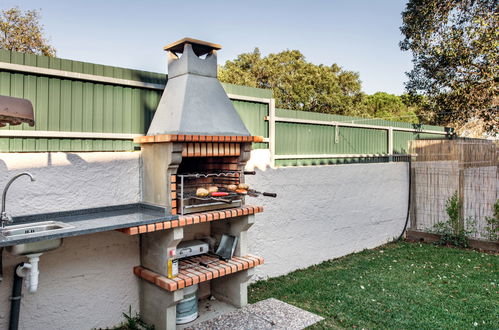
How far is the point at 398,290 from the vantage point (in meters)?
4.38

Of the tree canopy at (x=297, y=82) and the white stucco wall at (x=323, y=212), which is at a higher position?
the tree canopy at (x=297, y=82)

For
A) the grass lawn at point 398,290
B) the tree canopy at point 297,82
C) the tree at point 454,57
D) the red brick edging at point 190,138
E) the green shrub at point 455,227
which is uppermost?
the tree canopy at point 297,82

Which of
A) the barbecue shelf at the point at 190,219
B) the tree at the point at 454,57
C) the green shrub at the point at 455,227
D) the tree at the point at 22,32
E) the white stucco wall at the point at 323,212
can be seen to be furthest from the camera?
the tree at the point at 22,32

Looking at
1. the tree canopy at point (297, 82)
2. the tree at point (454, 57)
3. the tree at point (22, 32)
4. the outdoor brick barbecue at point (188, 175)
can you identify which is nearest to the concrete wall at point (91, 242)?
the outdoor brick barbecue at point (188, 175)

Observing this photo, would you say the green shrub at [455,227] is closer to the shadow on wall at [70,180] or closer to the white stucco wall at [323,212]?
the white stucco wall at [323,212]

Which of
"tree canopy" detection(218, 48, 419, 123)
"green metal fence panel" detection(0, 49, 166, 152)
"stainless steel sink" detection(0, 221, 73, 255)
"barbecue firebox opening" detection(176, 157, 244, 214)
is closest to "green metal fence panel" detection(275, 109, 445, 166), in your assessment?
"barbecue firebox opening" detection(176, 157, 244, 214)

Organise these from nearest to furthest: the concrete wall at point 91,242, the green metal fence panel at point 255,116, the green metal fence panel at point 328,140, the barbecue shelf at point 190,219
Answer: the barbecue shelf at point 190,219 < the concrete wall at point 91,242 < the green metal fence panel at point 255,116 < the green metal fence panel at point 328,140

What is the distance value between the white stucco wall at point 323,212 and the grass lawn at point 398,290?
28cm

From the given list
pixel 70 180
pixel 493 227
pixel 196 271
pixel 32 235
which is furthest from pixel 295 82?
pixel 32 235

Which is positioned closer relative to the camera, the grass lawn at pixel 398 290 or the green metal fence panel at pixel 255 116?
the grass lawn at pixel 398 290

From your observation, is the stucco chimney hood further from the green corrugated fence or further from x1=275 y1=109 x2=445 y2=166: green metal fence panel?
x1=275 y1=109 x2=445 y2=166: green metal fence panel

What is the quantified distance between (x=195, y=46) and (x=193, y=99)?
2.24 ft

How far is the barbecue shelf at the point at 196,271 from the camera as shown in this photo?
3.13 meters

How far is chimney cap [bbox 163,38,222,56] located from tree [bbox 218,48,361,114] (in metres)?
17.3
